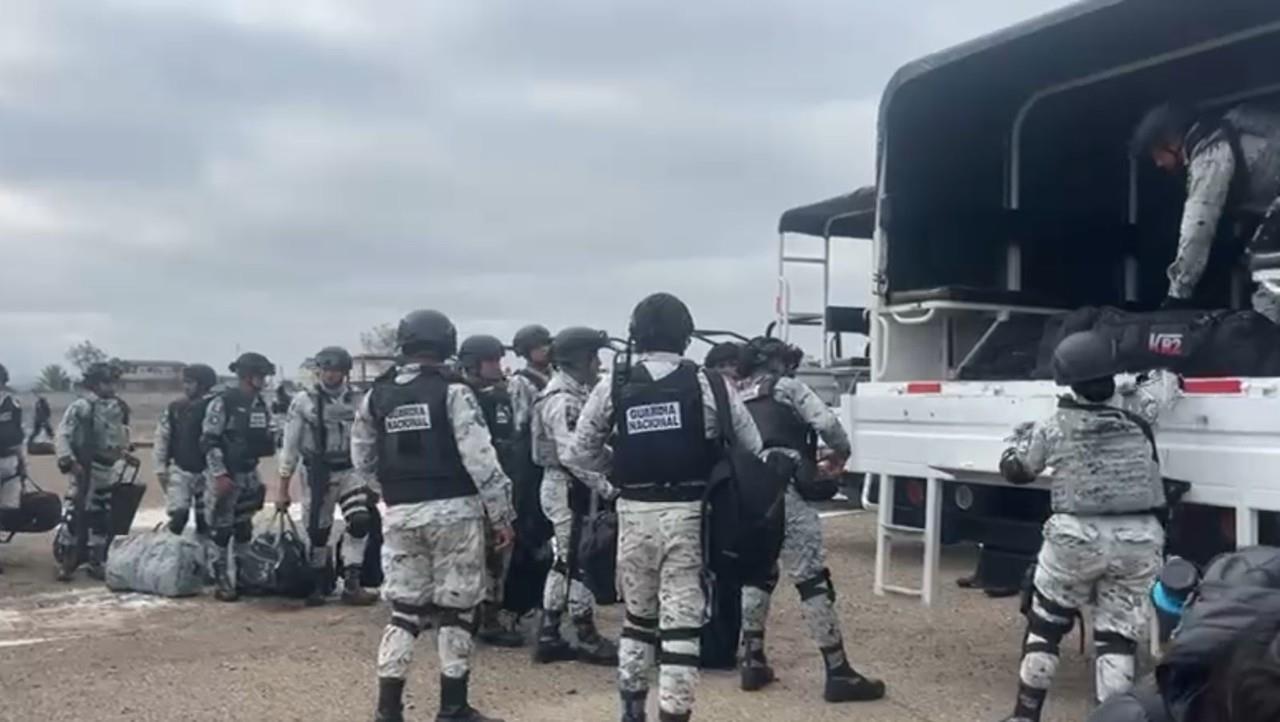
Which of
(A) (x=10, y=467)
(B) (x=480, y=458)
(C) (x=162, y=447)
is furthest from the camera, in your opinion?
(A) (x=10, y=467)

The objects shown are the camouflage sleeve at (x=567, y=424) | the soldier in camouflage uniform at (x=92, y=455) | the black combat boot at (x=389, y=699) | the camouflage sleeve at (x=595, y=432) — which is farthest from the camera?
the soldier in camouflage uniform at (x=92, y=455)

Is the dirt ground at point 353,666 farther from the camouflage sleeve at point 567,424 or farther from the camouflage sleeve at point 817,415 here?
the camouflage sleeve at point 817,415

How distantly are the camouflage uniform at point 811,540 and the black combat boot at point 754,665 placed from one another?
333 millimetres

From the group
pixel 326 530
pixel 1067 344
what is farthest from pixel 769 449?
pixel 326 530

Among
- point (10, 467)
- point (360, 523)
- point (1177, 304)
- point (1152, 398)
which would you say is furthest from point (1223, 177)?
point (10, 467)

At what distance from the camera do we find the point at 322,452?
9188mm

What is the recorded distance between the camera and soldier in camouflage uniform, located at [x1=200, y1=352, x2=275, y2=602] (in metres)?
9.43

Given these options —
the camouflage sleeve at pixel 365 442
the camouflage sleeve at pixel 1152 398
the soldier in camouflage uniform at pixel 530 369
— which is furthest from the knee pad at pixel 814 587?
the soldier in camouflage uniform at pixel 530 369

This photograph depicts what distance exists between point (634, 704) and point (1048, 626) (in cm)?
160

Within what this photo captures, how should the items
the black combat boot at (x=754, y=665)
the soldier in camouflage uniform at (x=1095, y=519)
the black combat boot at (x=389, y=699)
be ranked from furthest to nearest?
1. the black combat boot at (x=754, y=665)
2. the black combat boot at (x=389, y=699)
3. the soldier in camouflage uniform at (x=1095, y=519)

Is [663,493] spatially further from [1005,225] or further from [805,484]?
[1005,225]

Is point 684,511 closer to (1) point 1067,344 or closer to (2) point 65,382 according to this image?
(1) point 1067,344

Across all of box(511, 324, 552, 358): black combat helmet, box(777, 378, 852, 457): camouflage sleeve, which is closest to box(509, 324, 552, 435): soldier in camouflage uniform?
box(511, 324, 552, 358): black combat helmet

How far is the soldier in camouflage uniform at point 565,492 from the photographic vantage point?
6.99 m
